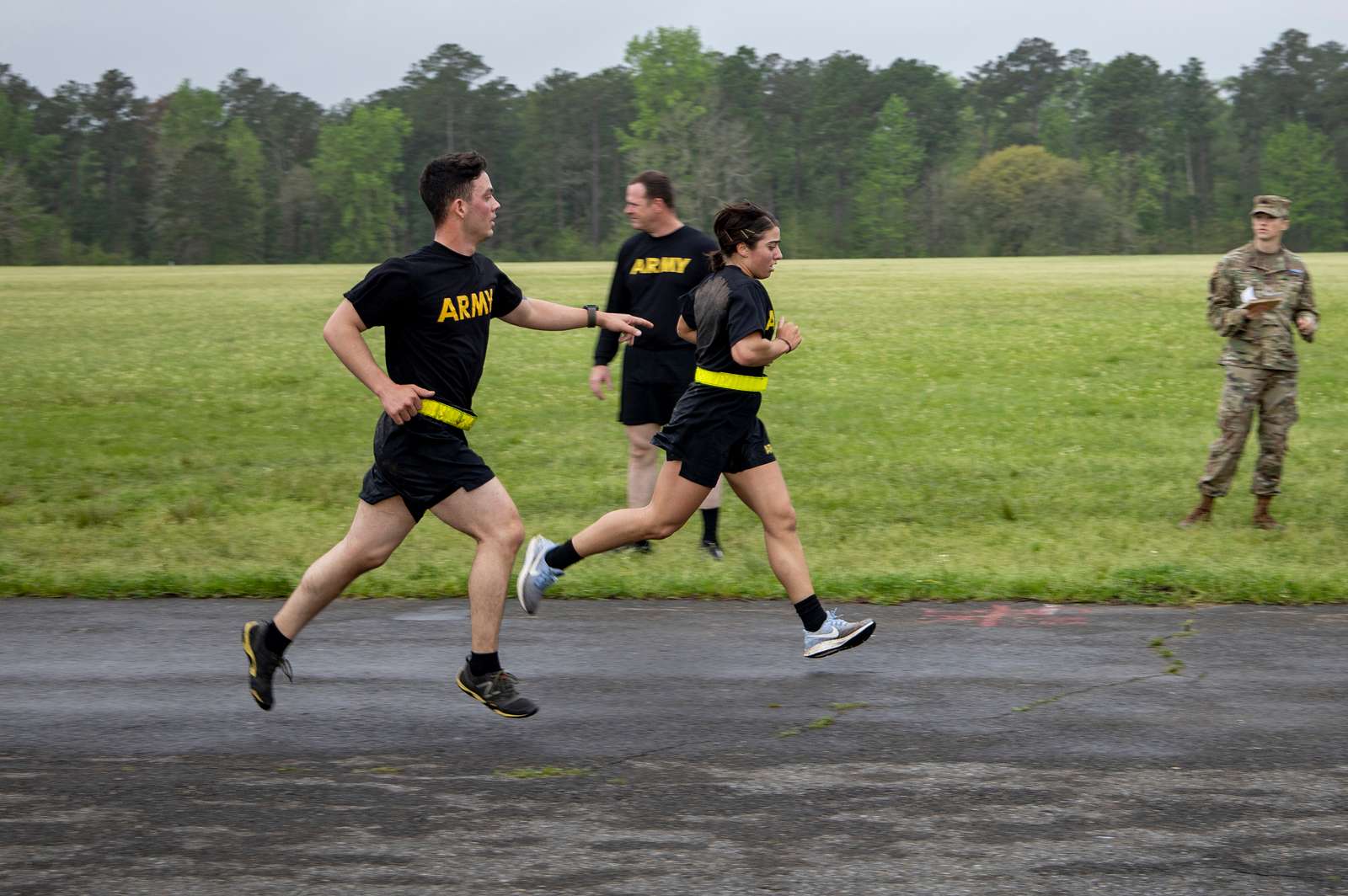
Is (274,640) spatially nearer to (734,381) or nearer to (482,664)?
(482,664)

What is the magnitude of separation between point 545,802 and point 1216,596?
4457mm

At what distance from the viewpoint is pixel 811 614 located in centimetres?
641

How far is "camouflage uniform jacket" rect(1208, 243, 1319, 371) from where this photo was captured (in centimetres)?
983

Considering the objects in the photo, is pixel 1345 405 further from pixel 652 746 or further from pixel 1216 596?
pixel 652 746

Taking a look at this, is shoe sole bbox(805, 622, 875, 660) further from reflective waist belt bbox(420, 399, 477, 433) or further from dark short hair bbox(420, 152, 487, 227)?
dark short hair bbox(420, 152, 487, 227)

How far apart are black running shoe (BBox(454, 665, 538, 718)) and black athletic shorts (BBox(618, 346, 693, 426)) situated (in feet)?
12.1

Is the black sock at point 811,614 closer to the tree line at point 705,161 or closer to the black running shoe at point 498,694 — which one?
the black running shoe at point 498,694

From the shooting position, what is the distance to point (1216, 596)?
25.5 feet

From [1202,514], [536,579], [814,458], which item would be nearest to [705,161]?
[814,458]

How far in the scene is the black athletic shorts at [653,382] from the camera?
909 centimetres

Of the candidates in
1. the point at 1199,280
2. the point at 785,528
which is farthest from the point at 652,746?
the point at 1199,280

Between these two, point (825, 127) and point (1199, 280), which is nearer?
point (1199, 280)

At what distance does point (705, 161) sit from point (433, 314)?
3769 inches

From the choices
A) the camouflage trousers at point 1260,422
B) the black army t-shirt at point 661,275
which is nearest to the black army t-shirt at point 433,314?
the black army t-shirt at point 661,275
